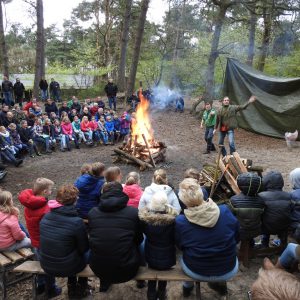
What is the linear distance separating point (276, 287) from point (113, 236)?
2089 mm

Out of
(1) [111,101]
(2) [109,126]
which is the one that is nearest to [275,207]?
(2) [109,126]

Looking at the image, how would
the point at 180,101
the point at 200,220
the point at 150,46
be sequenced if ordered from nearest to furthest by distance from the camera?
the point at 200,220 → the point at 180,101 → the point at 150,46

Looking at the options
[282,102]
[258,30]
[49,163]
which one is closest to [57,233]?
[49,163]

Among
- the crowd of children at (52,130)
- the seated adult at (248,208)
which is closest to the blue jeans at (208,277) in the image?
the seated adult at (248,208)

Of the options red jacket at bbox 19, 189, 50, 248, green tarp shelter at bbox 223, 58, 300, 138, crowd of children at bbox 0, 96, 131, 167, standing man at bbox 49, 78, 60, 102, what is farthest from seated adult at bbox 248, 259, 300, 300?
standing man at bbox 49, 78, 60, 102

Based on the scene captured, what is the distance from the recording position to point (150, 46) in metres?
29.9

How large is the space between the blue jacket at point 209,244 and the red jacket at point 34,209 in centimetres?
162

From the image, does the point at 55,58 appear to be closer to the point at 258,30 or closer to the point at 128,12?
the point at 128,12

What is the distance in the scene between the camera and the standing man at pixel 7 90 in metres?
16.2

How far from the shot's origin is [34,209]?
12.9 ft

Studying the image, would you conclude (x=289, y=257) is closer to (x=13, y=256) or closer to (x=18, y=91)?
(x=13, y=256)

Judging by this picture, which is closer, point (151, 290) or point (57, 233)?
point (57, 233)

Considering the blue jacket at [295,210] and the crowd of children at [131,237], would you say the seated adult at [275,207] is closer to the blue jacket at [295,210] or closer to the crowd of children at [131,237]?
the blue jacket at [295,210]

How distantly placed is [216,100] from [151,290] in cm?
1841
